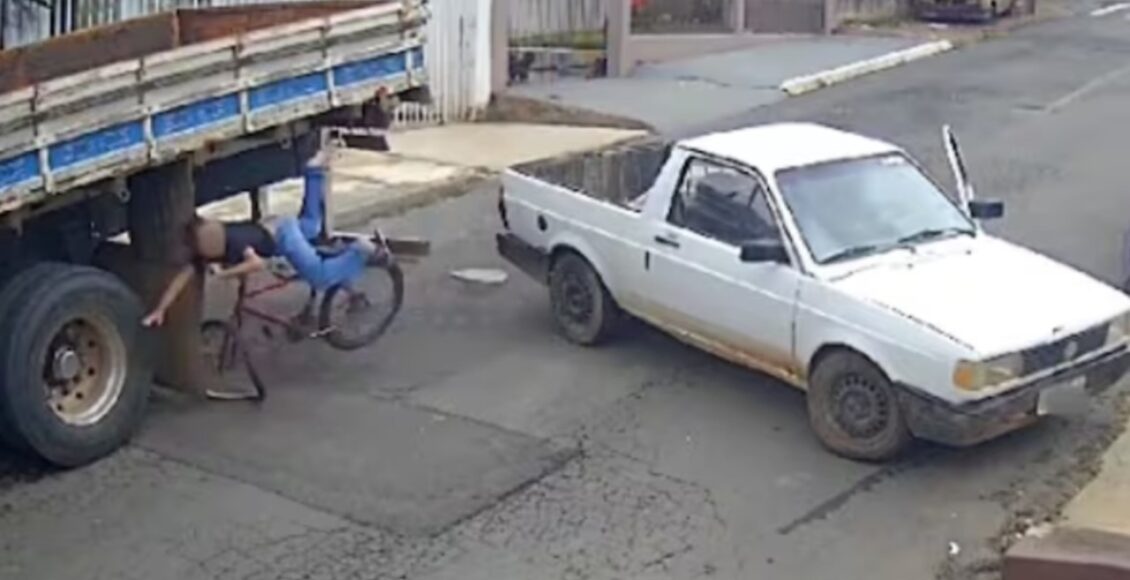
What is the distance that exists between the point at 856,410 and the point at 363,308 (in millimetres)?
3356

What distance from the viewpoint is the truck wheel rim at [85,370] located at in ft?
29.0

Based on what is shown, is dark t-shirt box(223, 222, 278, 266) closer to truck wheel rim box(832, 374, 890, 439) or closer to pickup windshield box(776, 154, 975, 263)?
pickup windshield box(776, 154, 975, 263)

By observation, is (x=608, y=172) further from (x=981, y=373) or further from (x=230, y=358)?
(x=981, y=373)

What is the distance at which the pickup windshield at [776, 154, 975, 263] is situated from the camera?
9500 millimetres

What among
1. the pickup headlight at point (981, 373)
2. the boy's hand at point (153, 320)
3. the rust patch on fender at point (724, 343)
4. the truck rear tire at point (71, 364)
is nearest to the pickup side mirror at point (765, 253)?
the rust patch on fender at point (724, 343)

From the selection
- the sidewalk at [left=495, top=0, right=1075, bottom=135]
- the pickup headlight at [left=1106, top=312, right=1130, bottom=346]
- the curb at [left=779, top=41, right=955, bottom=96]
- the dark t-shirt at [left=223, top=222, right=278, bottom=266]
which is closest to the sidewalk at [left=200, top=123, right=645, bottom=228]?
the sidewalk at [left=495, top=0, right=1075, bottom=135]

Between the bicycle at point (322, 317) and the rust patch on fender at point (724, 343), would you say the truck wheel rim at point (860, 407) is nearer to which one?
the rust patch on fender at point (724, 343)

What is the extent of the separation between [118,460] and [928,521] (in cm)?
410

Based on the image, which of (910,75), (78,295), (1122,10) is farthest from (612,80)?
(1122,10)

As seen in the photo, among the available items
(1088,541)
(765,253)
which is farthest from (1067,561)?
(765,253)

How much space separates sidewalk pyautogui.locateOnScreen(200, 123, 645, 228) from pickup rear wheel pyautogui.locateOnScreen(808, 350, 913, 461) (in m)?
5.26

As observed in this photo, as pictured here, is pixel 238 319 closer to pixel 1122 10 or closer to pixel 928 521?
pixel 928 521

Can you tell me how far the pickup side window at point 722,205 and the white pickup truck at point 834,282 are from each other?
0.4 inches

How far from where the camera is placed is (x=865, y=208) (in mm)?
9781
